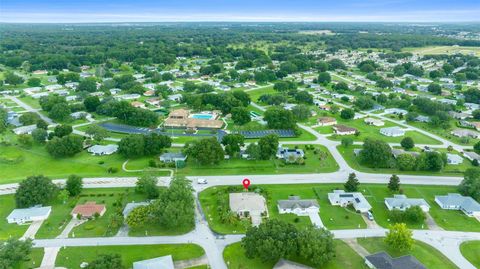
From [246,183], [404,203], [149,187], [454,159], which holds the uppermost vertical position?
[149,187]

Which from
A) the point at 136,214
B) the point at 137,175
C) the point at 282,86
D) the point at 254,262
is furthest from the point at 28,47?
the point at 254,262

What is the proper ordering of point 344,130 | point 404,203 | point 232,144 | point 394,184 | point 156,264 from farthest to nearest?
point 344,130
point 232,144
point 394,184
point 404,203
point 156,264

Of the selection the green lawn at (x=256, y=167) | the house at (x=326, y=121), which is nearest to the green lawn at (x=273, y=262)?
the green lawn at (x=256, y=167)

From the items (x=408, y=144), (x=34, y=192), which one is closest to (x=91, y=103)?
(x=34, y=192)

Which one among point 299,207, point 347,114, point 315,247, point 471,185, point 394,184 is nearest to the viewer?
point 315,247

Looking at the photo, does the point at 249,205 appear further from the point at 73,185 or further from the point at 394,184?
the point at 73,185

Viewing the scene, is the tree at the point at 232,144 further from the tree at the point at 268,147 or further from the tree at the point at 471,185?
the tree at the point at 471,185

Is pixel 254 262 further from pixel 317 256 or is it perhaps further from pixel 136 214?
pixel 136 214

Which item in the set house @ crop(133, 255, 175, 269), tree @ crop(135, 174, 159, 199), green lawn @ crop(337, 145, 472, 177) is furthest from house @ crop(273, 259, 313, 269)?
green lawn @ crop(337, 145, 472, 177)
